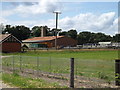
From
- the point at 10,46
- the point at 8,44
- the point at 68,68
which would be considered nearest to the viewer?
the point at 68,68

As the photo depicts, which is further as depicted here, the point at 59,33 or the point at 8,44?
the point at 59,33

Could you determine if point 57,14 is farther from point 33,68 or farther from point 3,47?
point 33,68

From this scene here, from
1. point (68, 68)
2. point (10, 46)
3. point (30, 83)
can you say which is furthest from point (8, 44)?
point (30, 83)

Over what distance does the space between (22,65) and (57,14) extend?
155 ft

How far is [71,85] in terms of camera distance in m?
7.99

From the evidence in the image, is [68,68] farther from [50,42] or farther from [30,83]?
[50,42]

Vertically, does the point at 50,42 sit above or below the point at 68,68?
above

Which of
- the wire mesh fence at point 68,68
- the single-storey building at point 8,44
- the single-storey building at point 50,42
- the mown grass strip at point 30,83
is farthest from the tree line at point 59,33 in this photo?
the mown grass strip at point 30,83

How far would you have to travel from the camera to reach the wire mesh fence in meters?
9.03

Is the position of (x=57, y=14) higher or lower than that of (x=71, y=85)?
higher

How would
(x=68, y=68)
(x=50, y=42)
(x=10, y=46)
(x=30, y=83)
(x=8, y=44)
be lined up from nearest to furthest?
1. (x=30, y=83)
2. (x=68, y=68)
3. (x=8, y=44)
4. (x=10, y=46)
5. (x=50, y=42)

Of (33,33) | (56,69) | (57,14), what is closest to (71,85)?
(56,69)

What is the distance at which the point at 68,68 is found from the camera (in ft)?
37.3

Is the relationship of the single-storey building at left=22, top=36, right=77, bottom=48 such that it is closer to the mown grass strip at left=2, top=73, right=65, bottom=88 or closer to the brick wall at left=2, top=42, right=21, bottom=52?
the brick wall at left=2, top=42, right=21, bottom=52
